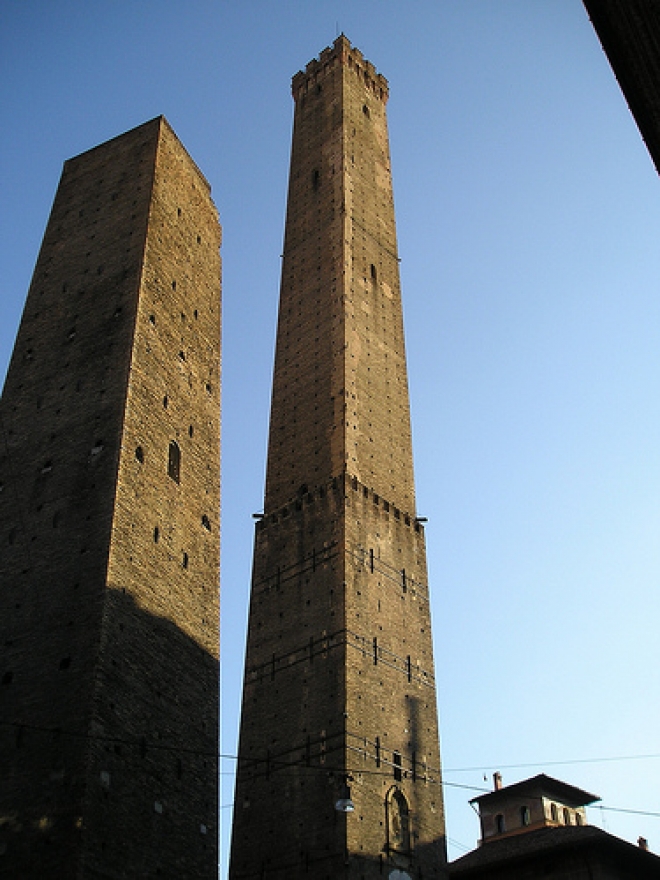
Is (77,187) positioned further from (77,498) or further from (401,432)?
(401,432)

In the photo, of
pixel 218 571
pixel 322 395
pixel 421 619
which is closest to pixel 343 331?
pixel 322 395

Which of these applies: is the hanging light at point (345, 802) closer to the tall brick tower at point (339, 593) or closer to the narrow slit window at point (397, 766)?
the tall brick tower at point (339, 593)

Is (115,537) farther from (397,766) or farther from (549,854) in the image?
(549,854)

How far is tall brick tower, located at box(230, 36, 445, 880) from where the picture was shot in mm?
15375

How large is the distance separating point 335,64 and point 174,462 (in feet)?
59.7

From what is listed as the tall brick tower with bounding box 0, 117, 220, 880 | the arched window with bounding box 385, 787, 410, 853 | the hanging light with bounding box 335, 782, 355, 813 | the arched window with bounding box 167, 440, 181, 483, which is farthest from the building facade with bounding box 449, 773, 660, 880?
the arched window with bounding box 167, 440, 181, 483

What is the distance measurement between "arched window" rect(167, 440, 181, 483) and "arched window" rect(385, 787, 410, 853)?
621 centimetres

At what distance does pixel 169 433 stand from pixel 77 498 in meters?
1.75

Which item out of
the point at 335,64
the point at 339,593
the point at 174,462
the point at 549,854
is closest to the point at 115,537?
the point at 174,462

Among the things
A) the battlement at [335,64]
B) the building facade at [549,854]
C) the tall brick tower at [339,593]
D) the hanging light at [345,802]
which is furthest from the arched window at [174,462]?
the battlement at [335,64]

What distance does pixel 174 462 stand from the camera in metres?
13.1

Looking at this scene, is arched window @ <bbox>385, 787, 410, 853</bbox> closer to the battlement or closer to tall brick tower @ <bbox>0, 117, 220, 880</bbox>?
tall brick tower @ <bbox>0, 117, 220, 880</bbox>

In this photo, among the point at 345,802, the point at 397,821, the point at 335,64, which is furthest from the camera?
the point at 335,64

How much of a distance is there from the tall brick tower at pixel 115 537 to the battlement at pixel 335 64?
13086mm
